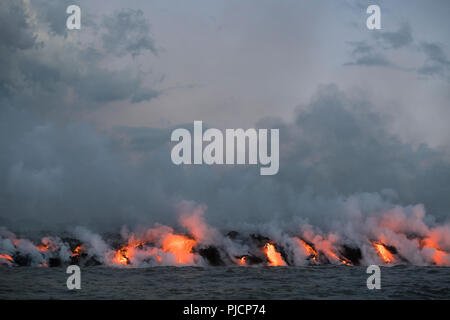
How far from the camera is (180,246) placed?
32.5 m

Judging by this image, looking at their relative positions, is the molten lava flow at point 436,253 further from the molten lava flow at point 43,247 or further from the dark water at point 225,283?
the molten lava flow at point 43,247

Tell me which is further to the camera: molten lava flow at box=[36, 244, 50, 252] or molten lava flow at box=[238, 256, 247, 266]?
molten lava flow at box=[238, 256, 247, 266]

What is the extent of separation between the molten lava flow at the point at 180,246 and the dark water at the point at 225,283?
8.21ft

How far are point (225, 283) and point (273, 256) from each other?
10030 mm

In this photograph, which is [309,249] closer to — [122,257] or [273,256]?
[273,256]

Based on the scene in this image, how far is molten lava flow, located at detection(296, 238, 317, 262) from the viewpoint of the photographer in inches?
1304

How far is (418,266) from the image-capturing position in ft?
104

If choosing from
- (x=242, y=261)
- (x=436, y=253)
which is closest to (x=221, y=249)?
(x=242, y=261)

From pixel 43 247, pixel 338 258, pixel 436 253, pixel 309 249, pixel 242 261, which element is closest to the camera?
pixel 43 247

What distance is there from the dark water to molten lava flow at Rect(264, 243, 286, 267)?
2341mm

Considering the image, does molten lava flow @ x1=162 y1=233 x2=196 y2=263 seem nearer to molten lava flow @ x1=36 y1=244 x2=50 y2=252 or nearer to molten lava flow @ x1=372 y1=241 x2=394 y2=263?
molten lava flow @ x1=36 y1=244 x2=50 y2=252

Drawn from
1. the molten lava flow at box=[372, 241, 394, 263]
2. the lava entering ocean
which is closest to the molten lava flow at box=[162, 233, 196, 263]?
the lava entering ocean

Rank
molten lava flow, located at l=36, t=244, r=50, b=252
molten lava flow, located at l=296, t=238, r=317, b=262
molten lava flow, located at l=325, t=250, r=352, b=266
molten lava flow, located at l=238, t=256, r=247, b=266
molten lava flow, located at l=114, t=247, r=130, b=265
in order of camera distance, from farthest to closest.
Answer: molten lava flow, located at l=296, t=238, r=317, b=262, molten lava flow, located at l=325, t=250, r=352, b=266, molten lava flow, located at l=238, t=256, r=247, b=266, molten lava flow, located at l=36, t=244, r=50, b=252, molten lava flow, located at l=114, t=247, r=130, b=265
